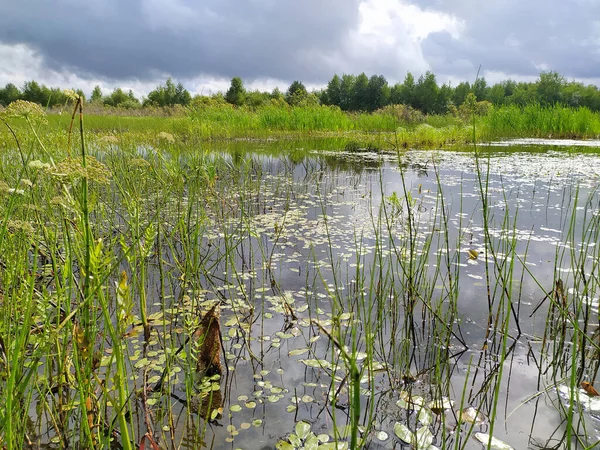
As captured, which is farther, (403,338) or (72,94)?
(403,338)

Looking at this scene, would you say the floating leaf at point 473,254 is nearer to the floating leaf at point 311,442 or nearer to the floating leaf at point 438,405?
the floating leaf at point 438,405

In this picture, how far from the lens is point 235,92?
34.4m

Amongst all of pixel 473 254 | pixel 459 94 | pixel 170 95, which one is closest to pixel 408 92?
pixel 459 94

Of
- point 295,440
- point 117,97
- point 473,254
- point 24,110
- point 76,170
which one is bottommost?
point 295,440

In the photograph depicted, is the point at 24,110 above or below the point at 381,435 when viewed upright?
above

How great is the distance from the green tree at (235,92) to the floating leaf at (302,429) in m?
33.7

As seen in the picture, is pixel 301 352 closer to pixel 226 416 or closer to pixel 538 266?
pixel 226 416

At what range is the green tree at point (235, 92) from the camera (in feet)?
109

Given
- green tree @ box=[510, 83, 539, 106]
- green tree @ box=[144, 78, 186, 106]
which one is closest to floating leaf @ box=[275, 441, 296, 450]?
green tree @ box=[144, 78, 186, 106]

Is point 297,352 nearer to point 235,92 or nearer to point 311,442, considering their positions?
point 311,442

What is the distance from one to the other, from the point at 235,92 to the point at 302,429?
3572 cm

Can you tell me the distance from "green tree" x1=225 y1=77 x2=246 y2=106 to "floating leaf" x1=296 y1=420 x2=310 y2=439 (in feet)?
111

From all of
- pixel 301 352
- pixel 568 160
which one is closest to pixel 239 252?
pixel 301 352

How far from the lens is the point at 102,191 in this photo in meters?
3.66
